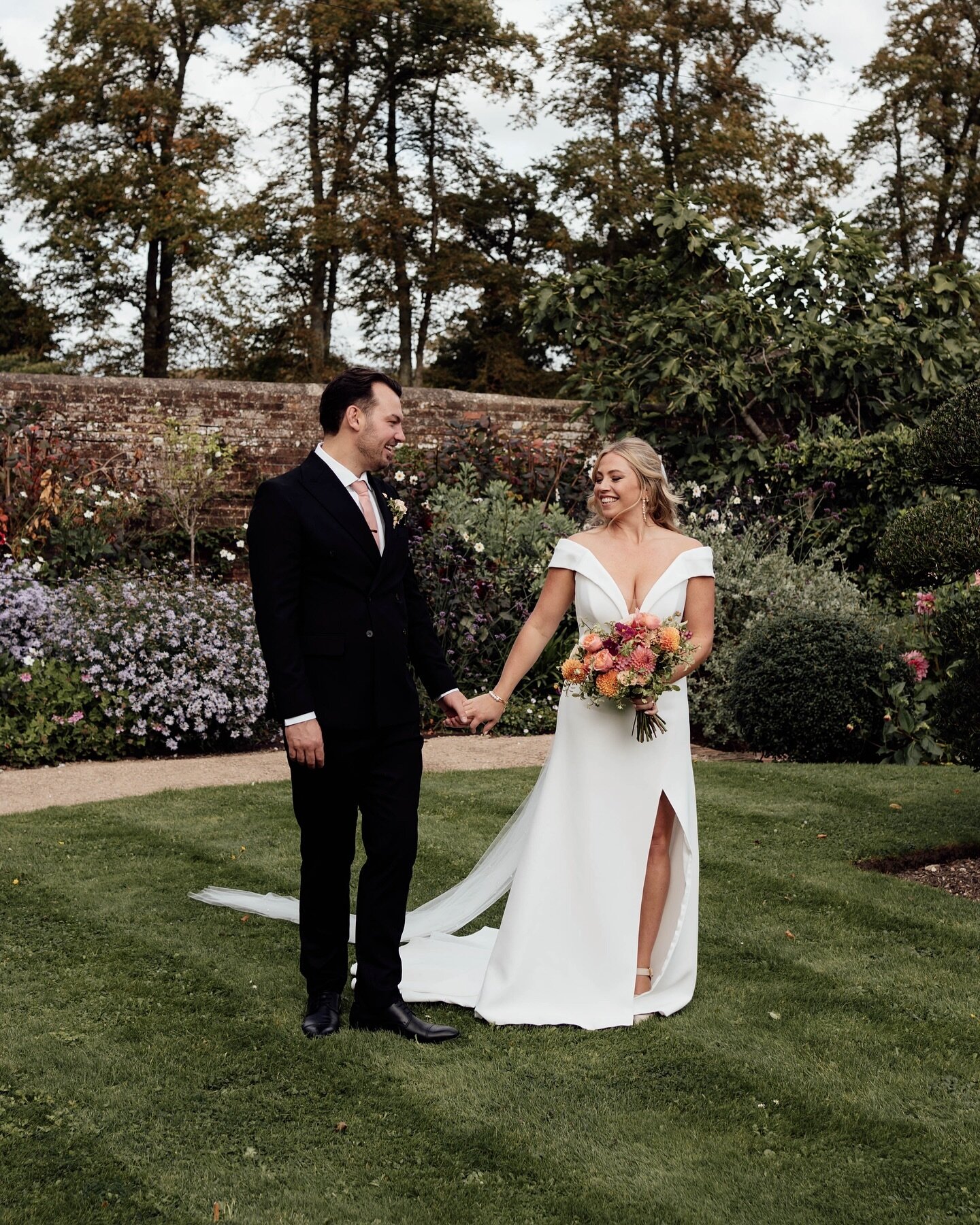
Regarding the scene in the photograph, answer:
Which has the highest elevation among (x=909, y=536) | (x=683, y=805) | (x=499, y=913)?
(x=909, y=536)

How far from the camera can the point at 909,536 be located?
5.87 meters

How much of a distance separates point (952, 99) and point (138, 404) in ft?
60.5

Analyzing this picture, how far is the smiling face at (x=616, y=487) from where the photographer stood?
13.8 ft

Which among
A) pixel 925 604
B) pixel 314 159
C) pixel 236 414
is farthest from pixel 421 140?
pixel 925 604

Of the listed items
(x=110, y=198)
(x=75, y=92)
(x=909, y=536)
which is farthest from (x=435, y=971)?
(x=75, y=92)

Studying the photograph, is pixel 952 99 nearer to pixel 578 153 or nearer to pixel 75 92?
pixel 578 153

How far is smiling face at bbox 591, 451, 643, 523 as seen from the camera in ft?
13.8

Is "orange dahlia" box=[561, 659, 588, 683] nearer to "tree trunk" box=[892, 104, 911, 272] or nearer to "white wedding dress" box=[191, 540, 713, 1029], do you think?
"white wedding dress" box=[191, 540, 713, 1029]

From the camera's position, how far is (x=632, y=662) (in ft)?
12.8

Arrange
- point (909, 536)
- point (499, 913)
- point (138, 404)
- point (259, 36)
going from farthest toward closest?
point (259, 36) < point (138, 404) < point (909, 536) < point (499, 913)

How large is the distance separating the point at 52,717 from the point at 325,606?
16.8 ft

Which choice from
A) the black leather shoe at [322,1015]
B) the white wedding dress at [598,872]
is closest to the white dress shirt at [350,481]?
the white wedding dress at [598,872]

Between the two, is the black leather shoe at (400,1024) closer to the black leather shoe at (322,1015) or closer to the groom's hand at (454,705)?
the black leather shoe at (322,1015)

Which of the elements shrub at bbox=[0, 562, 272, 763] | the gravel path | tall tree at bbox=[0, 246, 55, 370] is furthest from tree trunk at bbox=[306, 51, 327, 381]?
the gravel path
